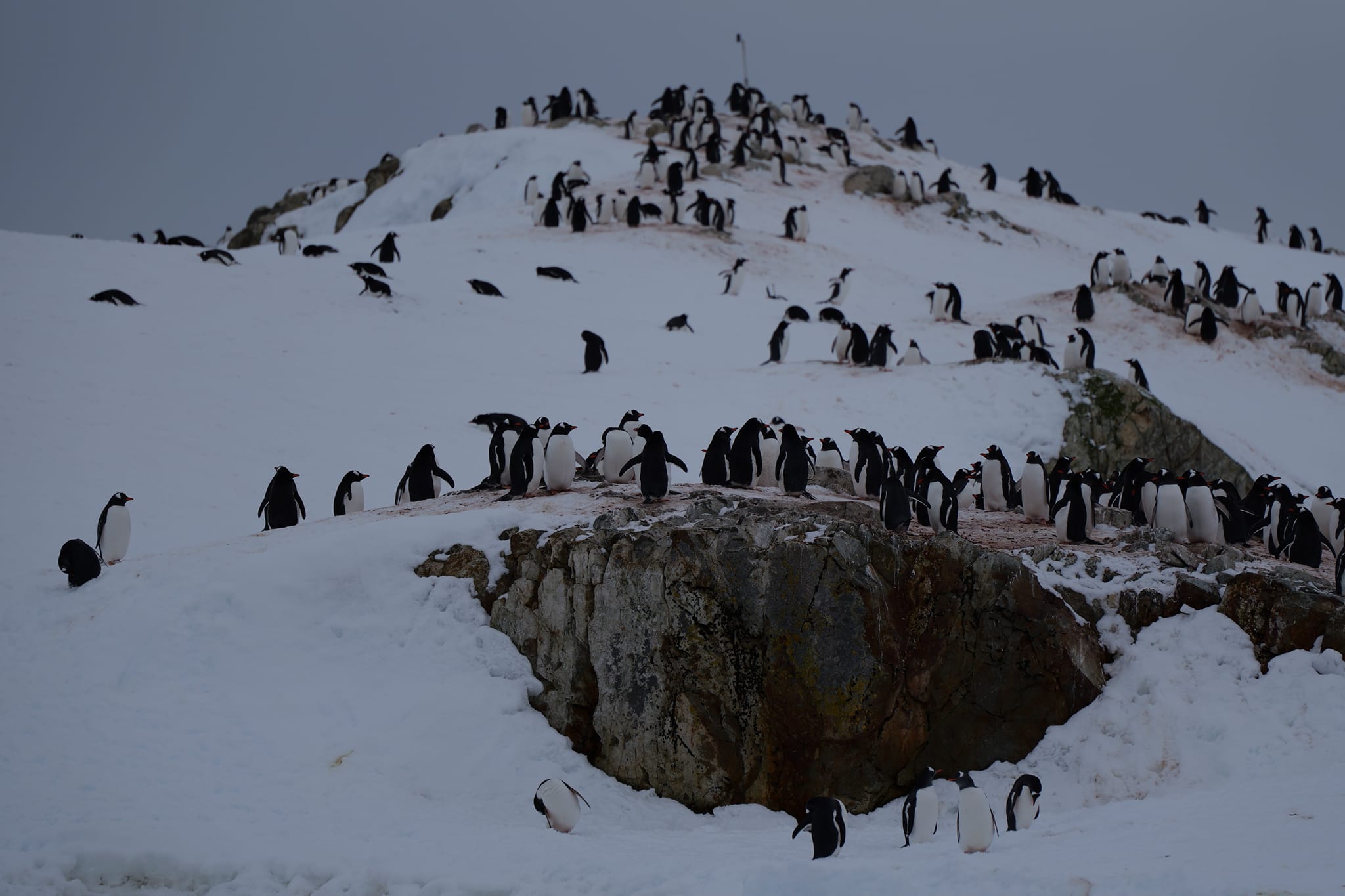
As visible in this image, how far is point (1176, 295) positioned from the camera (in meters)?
26.5

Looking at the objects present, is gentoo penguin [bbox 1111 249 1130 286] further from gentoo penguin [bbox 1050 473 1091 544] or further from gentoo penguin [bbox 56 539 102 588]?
gentoo penguin [bbox 56 539 102 588]

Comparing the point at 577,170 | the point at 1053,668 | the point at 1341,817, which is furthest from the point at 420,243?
the point at 1341,817

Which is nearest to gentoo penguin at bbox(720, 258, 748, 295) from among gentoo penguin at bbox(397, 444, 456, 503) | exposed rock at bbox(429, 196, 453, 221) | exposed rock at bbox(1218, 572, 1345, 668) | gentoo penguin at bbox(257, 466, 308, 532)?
gentoo penguin at bbox(397, 444, 456, 503)

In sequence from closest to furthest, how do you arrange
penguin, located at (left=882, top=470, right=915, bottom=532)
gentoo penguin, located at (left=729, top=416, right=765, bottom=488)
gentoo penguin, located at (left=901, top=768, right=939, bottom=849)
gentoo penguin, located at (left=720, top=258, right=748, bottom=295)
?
gentoo penguin, located at (left=901, top=768, right=939, bottom=849) → penguin, located at (left=882, top=470, right=915, bottom=532) → gentoo penguin, located at (left=729, top=416, right=765, bottom=488) → gentoo penguin, located at (left=720, top=258, right=748, bottom=295)

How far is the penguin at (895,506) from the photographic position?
10.7m

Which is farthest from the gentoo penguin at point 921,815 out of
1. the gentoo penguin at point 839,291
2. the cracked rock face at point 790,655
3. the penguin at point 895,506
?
the gentoo penguin at point 839,291

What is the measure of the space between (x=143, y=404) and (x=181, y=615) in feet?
28.9

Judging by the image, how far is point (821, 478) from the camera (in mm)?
13211

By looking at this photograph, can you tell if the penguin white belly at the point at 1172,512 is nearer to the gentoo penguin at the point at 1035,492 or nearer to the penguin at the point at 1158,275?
the gentoo penguin at the point at 1035,492

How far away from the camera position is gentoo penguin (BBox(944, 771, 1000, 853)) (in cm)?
755

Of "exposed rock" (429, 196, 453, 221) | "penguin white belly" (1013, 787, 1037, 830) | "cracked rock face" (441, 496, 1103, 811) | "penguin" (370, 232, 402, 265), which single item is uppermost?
"exposed rock" (429, 196, 453, 221)

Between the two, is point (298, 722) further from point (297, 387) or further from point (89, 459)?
point (297, 387)

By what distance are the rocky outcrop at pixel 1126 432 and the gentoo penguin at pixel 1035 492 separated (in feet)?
17.6

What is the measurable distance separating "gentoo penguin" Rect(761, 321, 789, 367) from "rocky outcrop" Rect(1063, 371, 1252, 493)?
18.7ft
